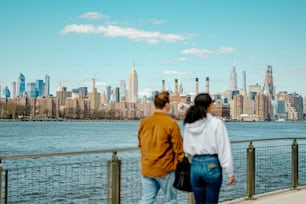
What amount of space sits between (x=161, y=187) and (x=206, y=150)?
84cm

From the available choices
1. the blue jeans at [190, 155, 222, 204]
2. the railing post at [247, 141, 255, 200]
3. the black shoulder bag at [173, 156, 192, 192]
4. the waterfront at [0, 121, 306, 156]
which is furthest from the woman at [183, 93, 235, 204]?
the waterfront at [0, 121, 306, 156]

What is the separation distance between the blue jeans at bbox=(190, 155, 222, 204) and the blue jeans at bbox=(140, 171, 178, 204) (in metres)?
0.40

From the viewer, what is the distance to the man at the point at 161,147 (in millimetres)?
5195

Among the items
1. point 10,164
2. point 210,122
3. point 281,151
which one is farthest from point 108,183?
point 10,164

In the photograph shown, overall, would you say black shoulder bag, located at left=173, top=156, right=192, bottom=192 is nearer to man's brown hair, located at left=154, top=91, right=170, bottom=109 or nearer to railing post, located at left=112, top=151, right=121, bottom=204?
man's brown hair, located at left=154, top=91, right=170, bottom=109

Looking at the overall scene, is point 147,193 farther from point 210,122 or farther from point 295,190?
point 295,190

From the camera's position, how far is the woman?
193 inches

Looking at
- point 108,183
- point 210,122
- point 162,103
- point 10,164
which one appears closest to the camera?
point 210,122

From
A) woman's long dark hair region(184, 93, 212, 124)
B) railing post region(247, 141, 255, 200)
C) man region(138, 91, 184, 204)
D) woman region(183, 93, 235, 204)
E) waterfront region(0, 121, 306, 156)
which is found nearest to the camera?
woman region(183, 93, 235, 204)

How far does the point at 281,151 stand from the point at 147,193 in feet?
20.6

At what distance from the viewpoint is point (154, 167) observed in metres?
5.33

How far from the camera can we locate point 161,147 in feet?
17.2

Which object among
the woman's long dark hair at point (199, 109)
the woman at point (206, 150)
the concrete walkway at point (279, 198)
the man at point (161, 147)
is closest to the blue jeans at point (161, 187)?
the man at point (161, 147)

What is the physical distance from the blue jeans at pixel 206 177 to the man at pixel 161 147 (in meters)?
0.30
